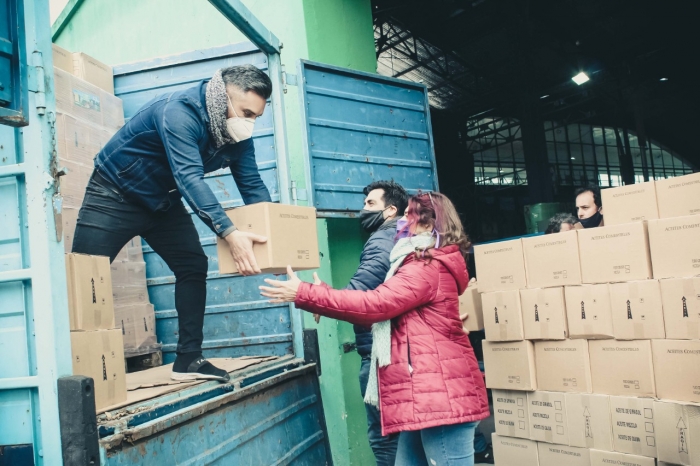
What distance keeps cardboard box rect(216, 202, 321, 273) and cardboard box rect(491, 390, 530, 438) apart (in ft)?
5.43

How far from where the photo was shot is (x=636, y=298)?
2982 mm

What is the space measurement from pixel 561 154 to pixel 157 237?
24.6 meters

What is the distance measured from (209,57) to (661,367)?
3432 millimetres

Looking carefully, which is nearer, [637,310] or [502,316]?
[637,310]

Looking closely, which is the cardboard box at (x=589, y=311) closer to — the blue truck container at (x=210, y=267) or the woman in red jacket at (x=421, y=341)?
the woman in red jacket at (x=421, y=341)

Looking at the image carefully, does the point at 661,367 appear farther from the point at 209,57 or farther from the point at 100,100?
the point at 100,100

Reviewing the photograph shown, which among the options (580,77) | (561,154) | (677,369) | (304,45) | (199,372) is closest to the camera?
(199,372)

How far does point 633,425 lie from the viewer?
2.97 metres

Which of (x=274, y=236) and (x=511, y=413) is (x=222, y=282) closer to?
(x=274, y=236)

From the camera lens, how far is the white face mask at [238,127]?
2674mm

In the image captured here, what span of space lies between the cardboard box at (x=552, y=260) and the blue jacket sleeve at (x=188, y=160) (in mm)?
1858

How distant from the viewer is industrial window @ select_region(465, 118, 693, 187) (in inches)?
951

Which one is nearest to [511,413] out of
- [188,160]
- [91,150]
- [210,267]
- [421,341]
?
[421,341]

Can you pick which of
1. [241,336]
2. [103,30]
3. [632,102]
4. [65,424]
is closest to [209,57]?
[103,30]
